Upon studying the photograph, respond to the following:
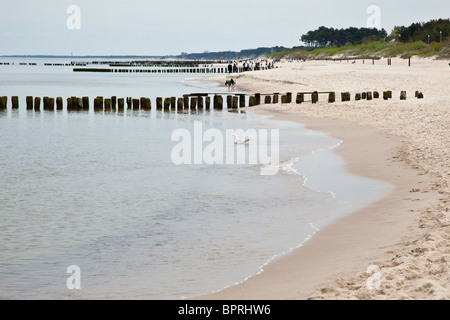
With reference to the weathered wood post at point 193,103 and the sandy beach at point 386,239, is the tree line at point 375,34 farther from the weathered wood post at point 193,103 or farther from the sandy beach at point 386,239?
the sandy beach at point 386,239

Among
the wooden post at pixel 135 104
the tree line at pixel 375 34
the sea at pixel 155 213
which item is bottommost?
the sea at pixel 155 213

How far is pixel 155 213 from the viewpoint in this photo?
32.2ft

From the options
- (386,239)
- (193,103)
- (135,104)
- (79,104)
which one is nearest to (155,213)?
(386,239)

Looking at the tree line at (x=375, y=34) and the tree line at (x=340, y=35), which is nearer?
the tree line at (x=375, y=34)

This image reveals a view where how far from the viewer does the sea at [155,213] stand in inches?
265

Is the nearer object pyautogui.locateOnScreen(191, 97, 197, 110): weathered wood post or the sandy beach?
the sandy beach

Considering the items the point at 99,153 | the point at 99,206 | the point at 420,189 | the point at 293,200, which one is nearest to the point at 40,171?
the point at 99,153

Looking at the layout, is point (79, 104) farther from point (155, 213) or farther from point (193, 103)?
point (155, 213)

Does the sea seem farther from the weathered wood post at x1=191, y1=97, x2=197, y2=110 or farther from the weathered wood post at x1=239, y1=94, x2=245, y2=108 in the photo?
the weathered wood post at x1=239, y1=94, x2=245, y2=108

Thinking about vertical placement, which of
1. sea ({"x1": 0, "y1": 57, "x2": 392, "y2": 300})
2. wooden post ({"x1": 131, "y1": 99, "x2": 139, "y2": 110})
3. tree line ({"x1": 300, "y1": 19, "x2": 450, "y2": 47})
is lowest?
sea ({"x1": 0, "y1": 57, "x2": 392, "y2": 300})

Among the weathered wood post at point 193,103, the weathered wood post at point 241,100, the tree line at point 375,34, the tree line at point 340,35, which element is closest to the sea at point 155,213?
the weathered wood post at point 193,103

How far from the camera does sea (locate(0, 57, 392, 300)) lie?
6.72m

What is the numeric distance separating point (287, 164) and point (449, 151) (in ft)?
11.9

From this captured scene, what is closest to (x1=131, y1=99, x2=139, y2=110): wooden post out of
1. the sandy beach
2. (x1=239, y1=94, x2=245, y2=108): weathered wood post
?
(x1=239, y1=94, x2=245, y2=108): weathered wood post
